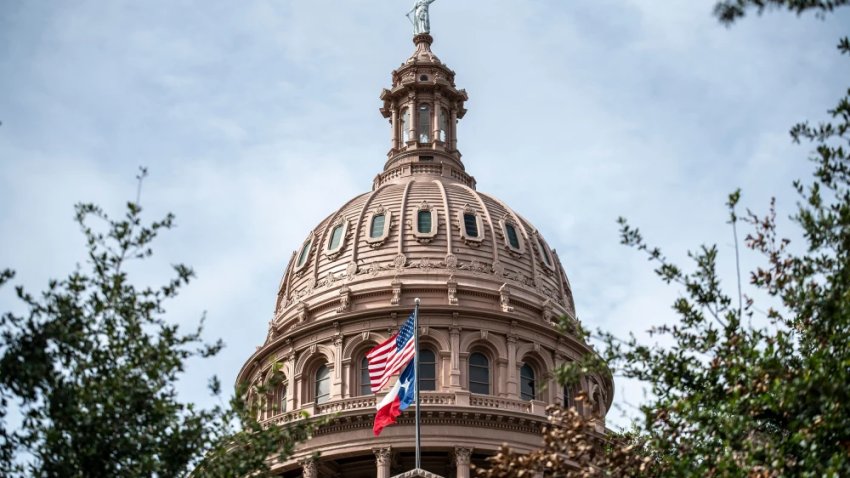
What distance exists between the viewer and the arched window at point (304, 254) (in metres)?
75.9

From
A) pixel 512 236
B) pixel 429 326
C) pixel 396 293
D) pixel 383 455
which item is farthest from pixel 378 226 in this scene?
pixel 383 455

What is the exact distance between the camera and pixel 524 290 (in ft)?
237

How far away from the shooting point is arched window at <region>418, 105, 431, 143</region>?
8294cm

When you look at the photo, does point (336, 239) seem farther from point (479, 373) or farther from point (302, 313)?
point (479, 373)

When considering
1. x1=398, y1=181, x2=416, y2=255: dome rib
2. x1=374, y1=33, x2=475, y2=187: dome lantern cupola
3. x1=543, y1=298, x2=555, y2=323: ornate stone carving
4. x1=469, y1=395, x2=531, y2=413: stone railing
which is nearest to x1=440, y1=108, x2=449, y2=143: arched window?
x1=374, y1=33, x2=475, y2=187: dome lantern cupola

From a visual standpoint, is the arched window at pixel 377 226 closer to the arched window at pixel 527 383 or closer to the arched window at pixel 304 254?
the arched window at pixel 304 254

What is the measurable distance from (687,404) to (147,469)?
10314 mm

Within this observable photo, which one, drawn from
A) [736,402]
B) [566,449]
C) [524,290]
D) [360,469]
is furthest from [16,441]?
[524,290]

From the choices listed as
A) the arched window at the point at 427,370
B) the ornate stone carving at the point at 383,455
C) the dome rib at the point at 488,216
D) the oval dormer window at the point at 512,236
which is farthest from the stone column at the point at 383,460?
the oval dormer window at the point at 512,236

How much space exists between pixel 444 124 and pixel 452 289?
1679 cm

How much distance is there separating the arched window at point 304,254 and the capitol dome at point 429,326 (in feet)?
0.44

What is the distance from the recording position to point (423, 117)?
8362 centimetres

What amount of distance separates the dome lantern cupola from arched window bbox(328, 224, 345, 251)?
256 inches

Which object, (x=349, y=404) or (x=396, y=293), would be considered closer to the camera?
(x=349, y=404)
